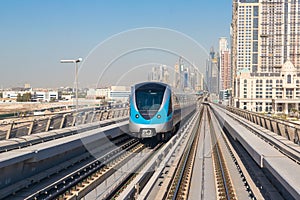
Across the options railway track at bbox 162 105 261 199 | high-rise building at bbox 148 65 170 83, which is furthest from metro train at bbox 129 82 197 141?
high-rise building at bbox 148 65 170 83

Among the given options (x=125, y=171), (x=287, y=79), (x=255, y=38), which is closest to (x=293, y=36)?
(x=255, y=38)

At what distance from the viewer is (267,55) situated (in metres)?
101

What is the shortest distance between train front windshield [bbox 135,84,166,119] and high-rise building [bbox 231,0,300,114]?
71.5 m

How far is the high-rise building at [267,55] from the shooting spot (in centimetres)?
8569

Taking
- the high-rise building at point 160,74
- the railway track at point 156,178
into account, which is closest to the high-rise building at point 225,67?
the high-rise building at point 160,74

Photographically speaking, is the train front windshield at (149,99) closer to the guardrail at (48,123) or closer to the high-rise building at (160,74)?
the high-rise building at (160,74)

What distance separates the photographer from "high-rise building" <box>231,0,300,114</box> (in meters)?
85.7

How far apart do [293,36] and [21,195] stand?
97310 millimetres

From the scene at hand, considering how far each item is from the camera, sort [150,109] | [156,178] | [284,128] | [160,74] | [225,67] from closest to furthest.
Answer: [156,178], [284,128], [150,109], [160,74], [225,67]

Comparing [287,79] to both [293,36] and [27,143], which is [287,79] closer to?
[293,36]

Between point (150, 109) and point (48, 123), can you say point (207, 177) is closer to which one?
point (150, 109)

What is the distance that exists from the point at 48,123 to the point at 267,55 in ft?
309

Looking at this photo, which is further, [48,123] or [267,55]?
[267,55]

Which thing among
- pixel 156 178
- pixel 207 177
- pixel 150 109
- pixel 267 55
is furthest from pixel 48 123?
pixel 267 55
